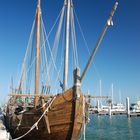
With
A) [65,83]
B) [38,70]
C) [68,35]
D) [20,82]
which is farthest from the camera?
[20,82]

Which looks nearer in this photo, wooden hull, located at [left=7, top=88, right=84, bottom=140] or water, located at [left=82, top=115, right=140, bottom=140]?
wooden hull, located at [left=7, top=88, right=84, bottom=140]

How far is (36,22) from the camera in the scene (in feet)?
120

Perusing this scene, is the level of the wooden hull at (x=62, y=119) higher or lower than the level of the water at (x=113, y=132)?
higher

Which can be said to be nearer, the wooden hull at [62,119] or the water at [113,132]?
the wooden hull at [62,119]

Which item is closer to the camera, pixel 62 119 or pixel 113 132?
pixel 62 119

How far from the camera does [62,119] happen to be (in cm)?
2414

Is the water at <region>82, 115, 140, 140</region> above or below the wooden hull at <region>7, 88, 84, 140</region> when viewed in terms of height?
below

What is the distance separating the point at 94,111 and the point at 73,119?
5295 inches

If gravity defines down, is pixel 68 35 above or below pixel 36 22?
below

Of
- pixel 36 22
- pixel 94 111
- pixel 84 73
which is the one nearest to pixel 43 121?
pixel 84 73

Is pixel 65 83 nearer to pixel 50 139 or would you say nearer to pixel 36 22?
pixel 50 139

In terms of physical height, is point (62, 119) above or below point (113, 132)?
above

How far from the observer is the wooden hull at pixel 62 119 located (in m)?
23.9

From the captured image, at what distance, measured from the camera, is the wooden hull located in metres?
23.9
